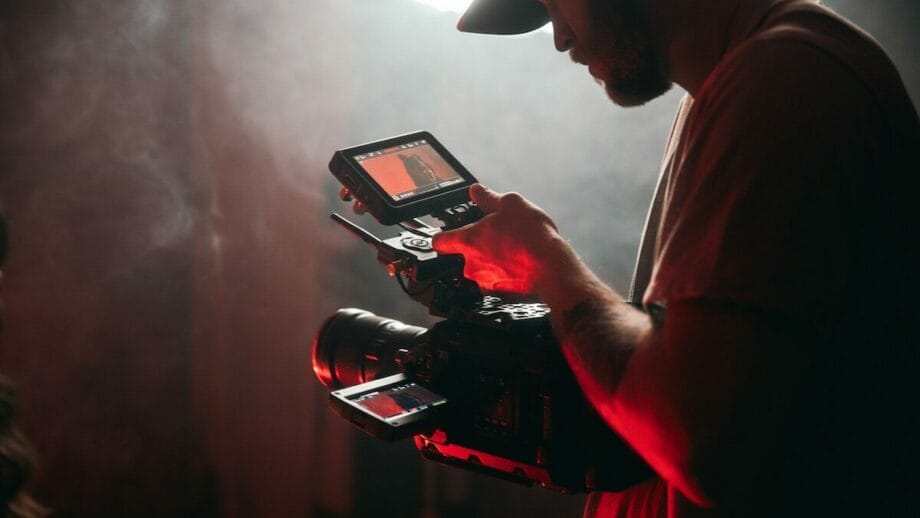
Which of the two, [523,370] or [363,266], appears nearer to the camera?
[523,370]

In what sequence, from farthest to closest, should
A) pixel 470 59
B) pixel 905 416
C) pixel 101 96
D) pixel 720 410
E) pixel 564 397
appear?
pixel 470 59 → pixel 101 96 → pixel 564 397 → pixel 905 416 → pixel 720 410

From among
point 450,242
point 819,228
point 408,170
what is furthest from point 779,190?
point 408,170

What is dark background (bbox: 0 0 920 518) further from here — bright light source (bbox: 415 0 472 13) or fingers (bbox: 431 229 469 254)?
fingers (bbox: 431 229 469 254)

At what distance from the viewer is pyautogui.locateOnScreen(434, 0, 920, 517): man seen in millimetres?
534

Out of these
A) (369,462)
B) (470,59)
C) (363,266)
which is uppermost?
(470,59)

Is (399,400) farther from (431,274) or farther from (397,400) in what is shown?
(431,274)

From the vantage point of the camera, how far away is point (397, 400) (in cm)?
86

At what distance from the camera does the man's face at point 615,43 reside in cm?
80

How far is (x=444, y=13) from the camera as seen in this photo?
219 cm

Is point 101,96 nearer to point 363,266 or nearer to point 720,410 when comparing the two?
point 363,266

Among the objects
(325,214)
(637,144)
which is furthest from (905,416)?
(637,144)

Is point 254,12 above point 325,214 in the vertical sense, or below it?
above

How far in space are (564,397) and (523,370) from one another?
2.3 inches

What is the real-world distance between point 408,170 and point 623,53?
353 millimetres
